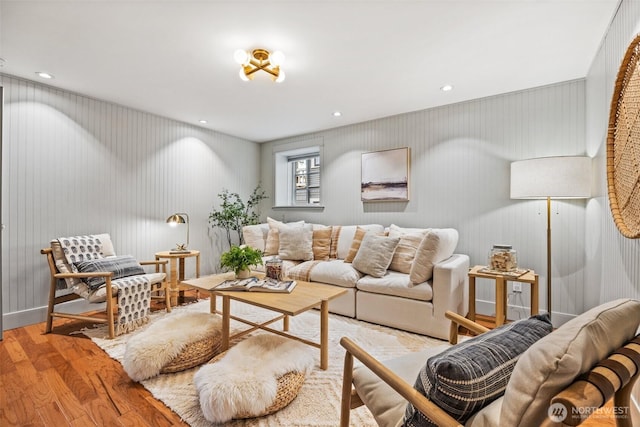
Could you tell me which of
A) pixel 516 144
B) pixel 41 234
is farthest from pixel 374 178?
pixel 41 234

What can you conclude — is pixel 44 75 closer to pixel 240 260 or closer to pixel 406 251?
pixel 240 260

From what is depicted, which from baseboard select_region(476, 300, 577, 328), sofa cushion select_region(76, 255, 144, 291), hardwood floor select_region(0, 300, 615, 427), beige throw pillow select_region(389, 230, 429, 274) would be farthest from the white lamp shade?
sofa cushion select_region(76, 255, 144, 291)

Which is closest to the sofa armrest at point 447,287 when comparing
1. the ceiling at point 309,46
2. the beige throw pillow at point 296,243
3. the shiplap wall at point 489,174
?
the shiplap wall at point 489,174

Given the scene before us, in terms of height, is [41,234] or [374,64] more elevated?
[374,64]

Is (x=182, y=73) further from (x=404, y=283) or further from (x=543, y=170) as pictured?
(x=543, y=170)

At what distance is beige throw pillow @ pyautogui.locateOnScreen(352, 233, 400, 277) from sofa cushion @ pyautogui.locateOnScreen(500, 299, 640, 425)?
2.28 metres

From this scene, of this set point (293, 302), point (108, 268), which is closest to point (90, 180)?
point (108, 268)

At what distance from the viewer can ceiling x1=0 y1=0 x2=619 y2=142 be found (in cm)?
189

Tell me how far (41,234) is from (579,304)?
5.37 metres

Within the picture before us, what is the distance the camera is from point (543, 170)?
2.48 m

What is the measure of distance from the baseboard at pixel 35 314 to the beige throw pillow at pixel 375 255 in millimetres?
2993

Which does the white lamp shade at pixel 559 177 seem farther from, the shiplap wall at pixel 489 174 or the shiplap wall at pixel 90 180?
the shiplap wall at pixel 90 180

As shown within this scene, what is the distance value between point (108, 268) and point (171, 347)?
1316 mm

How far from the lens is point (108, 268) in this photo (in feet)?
9.05
